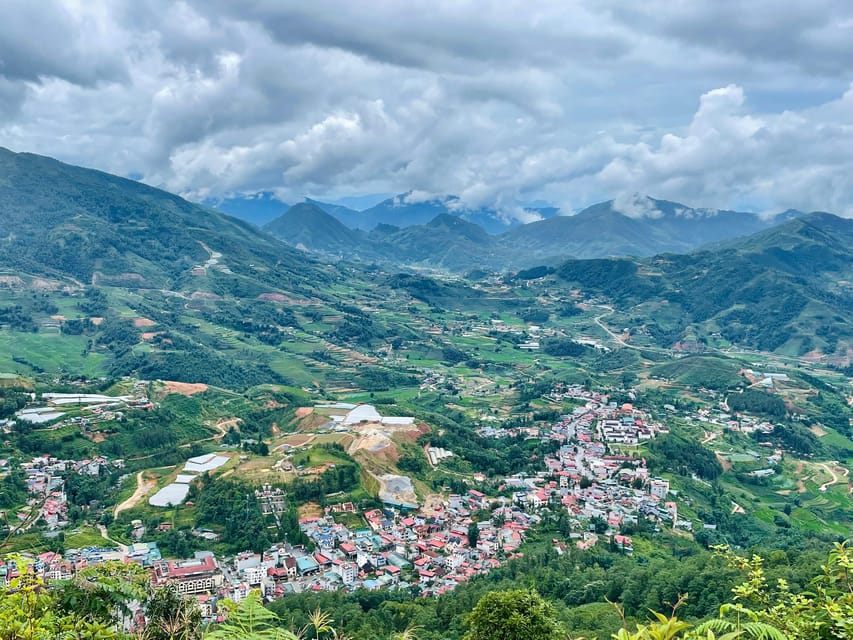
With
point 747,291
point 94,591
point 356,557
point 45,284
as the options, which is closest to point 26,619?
point 94,591

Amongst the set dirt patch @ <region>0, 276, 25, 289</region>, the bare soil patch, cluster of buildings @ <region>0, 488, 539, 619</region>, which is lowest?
cluster of buildings @ <region>0, 488, 539, 619</region>

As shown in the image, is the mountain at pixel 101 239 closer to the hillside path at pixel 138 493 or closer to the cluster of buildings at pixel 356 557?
the hillside path at pixel 138 493

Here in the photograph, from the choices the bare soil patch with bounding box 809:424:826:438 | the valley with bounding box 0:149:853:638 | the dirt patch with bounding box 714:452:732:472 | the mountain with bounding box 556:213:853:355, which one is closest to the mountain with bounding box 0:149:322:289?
the valley with bounding box 0:149:853:638

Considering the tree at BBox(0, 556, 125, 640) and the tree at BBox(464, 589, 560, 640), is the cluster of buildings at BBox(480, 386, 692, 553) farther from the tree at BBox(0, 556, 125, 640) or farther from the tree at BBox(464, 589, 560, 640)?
the tree at BBox(0, 556, 125, 640)

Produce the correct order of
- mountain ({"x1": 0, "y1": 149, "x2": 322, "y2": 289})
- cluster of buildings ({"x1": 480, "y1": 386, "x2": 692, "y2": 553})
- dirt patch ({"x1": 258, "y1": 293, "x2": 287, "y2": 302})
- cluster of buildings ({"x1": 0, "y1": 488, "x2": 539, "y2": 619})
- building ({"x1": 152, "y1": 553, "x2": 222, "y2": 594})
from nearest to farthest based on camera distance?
building ({"x1": 152, "y1": 553, "x2": 222, "y2": 594})
cluster of buildings ({"x1": 0, "y1": 488, "x2": 539, "y2": 619})
cluster of buildings ({"x1": 480, "y1": 386, "x2": 692, "y2": 553})
mountain ({"x1": 0, "y1": 149, "x2": 322, "y2": 289})
dirt patch ({"x1": 258, "y1": 293, "x2": 287, "y2": 302})

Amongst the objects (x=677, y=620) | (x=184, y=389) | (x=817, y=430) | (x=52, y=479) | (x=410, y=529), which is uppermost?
(x=677, y=620)

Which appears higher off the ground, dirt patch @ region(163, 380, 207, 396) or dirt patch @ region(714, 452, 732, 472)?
dirt patch @ region(163, 380, 207, 396)

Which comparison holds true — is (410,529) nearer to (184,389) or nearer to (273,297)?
(184,389)
